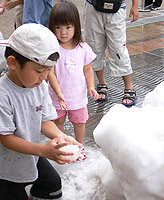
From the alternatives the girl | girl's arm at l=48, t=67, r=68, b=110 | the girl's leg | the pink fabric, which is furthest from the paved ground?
the girl's leg

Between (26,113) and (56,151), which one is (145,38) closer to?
(26,113)

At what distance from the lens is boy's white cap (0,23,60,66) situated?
5.36 ft

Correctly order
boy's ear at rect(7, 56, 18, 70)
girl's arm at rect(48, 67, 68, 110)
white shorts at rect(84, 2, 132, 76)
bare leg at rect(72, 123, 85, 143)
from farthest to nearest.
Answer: white shorts at rect(84, 2, 132, 76) < bare leg at rect(72, 123, 85, 143) < girl's arm at rect(48, 67, 68, 110) < boy's ear at rect(7, 56, 18, 70)

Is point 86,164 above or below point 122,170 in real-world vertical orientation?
below

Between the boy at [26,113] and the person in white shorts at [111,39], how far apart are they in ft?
6.26

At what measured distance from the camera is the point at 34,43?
1.63 metres

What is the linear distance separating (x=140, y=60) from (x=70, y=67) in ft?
8.93

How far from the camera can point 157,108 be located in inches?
81.3

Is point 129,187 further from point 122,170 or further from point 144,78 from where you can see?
point 144,78

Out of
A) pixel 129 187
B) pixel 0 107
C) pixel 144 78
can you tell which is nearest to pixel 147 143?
pixel 129 187

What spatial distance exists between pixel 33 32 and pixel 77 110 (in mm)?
1221

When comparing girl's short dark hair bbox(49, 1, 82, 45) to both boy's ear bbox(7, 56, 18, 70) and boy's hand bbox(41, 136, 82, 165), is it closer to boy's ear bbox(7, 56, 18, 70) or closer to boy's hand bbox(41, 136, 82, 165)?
boy's ear bbox(7, 56, 18, 70)

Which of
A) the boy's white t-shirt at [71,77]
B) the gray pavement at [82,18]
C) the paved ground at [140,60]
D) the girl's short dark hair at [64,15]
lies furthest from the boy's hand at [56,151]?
the gray pavement at [82,18]

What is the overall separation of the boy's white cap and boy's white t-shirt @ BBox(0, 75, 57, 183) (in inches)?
9.0
